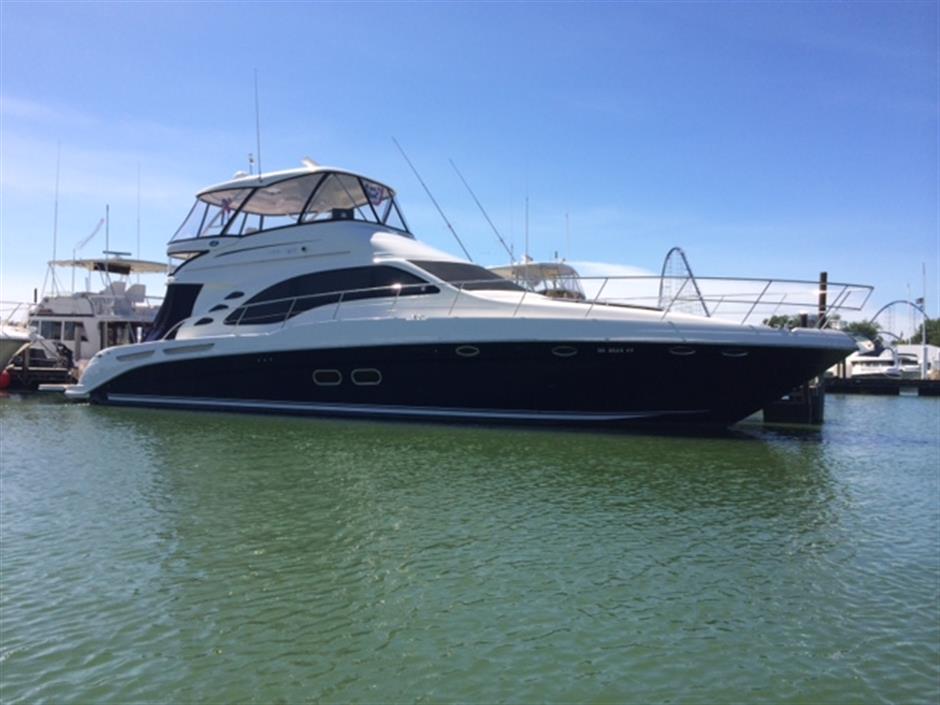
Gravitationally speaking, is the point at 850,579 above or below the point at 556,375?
below

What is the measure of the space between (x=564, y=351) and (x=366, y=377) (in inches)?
186

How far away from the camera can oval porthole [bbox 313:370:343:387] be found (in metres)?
16.4

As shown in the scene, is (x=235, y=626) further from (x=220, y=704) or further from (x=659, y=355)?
(x=659, y=355)

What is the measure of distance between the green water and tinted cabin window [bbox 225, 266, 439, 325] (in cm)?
592

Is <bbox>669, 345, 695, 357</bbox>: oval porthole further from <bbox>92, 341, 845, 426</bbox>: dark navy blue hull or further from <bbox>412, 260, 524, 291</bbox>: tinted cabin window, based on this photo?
<bbox>412, 260, 524, 291</bbox>: tinted cabin window

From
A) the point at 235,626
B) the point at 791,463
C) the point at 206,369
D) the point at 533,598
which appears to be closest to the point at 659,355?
the point at 791,463

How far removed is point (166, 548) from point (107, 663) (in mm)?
2263

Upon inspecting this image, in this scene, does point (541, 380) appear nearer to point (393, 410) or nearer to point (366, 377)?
point (393, 410)

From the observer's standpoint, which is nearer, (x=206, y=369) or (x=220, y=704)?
(x=220, y=704)

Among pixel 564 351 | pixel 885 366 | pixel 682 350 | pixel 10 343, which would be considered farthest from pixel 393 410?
pixel 885 366

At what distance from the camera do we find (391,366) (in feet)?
51.2

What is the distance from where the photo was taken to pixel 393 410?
52.1 feet

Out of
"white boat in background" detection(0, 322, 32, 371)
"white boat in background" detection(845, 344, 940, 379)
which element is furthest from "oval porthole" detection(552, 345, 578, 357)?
"white boat in background" detection(845, 344, 940, 379)

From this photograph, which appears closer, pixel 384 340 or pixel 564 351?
pixel 564 351
